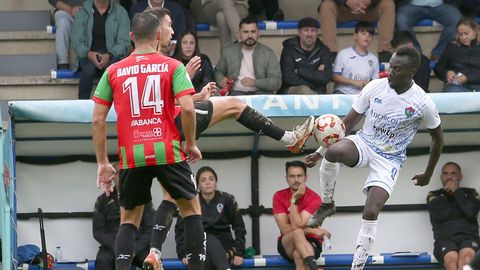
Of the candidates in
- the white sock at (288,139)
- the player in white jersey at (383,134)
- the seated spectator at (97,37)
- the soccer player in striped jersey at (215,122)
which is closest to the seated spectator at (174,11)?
the seated spectator at (97,37)

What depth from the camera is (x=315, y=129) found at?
10.8 m

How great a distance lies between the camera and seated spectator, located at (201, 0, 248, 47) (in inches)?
619

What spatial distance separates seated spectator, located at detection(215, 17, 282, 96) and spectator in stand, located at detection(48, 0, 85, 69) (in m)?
2.10

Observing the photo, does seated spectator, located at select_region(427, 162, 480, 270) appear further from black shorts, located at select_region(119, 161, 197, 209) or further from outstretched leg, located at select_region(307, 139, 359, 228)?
black shorts, located at select_region(119, 161, 197, 209)

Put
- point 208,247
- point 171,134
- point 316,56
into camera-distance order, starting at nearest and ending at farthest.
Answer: point 171,134 < point 208,247 < point 316,56

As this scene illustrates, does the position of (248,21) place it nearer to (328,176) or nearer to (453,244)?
(453,244)

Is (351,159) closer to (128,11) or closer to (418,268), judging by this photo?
(418,268)

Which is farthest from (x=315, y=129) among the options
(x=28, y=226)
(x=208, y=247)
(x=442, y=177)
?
(x=28, y=226)

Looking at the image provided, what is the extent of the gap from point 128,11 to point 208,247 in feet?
13.8

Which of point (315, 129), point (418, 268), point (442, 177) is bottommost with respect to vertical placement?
point (418, 268)

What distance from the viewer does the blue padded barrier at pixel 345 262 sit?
44.5ft

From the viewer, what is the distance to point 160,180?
32.5 feet

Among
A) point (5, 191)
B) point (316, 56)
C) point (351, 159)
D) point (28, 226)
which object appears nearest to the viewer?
point (351, 159)

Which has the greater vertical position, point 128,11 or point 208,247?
point 128,11
